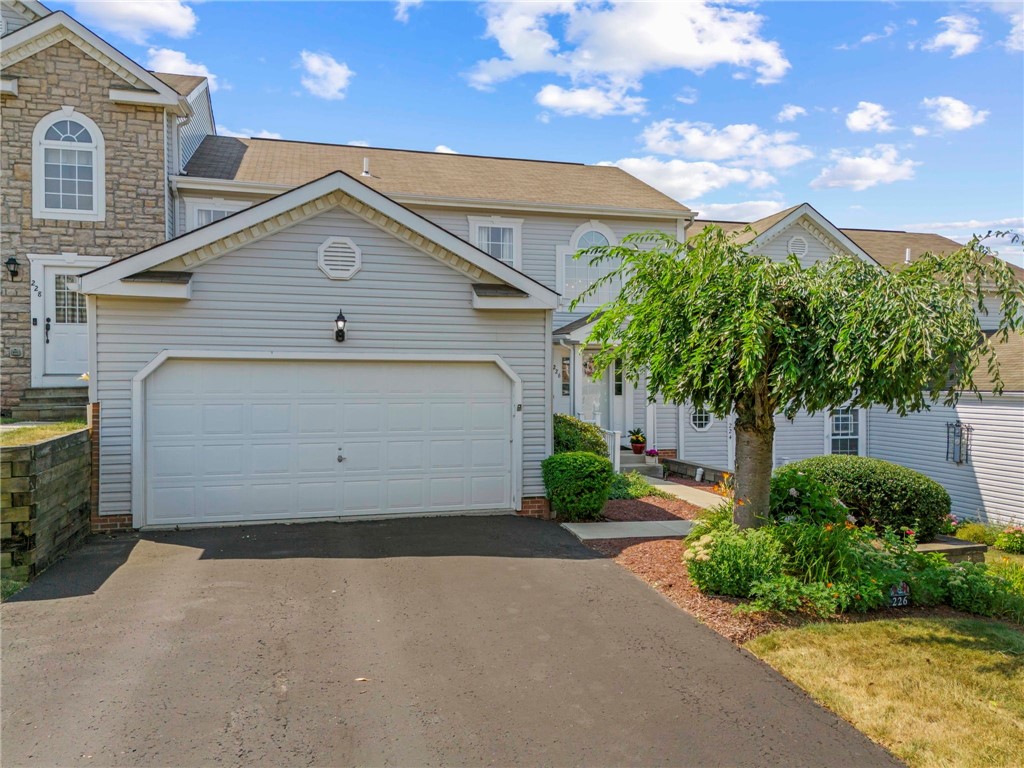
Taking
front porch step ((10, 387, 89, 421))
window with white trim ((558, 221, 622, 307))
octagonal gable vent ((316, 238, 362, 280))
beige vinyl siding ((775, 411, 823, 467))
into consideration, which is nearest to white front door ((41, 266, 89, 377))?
front porch step ((10, 387, 89, 421))

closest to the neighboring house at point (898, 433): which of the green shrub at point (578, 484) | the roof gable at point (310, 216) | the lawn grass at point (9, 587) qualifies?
the green shrub at point (578, 484)

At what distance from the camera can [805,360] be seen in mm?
6102

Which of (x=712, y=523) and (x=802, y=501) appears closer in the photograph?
(x=712, y=523)

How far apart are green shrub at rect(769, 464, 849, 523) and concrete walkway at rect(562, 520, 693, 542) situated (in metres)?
1.68

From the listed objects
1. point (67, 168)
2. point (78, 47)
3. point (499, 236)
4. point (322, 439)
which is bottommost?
point (322, 439)

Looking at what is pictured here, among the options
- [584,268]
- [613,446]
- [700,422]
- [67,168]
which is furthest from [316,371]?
[700,422]

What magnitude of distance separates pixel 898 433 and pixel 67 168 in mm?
20294

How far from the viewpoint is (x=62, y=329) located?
1236 cm

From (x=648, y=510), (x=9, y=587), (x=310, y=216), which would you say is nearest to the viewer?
(x=9, y=587)

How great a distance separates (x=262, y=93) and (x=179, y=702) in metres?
11.5

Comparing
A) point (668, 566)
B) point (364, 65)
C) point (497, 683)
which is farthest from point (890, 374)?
point (364, 65)

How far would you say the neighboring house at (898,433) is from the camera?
13.8 meters

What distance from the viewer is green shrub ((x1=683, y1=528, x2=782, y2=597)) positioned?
6.21 metres

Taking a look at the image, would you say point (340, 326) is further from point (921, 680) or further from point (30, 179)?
point (30, 179)
